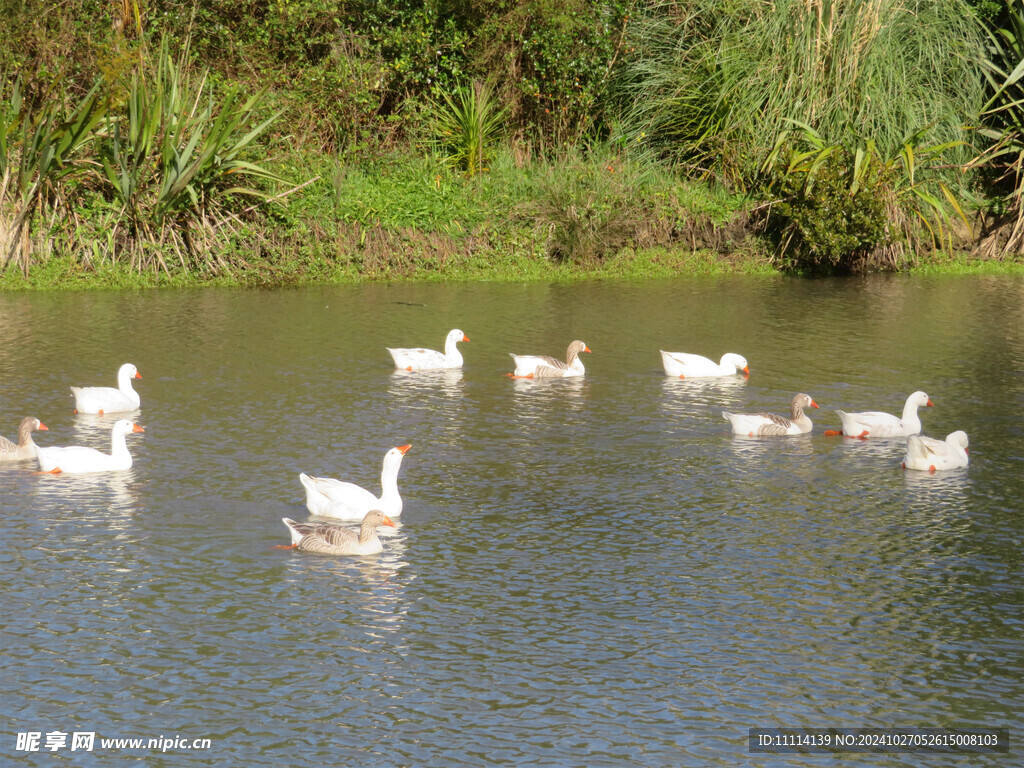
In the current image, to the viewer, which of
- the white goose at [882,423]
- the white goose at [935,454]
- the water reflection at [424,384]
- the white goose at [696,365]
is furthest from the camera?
the white goose at [696,365]

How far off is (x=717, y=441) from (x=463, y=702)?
582cm

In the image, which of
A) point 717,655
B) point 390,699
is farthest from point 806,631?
point 390,699

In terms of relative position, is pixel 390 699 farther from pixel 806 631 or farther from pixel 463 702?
pixel 806 631

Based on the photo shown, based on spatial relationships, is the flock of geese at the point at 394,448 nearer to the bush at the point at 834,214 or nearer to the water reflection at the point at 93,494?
the water reflection at the point at 93,494

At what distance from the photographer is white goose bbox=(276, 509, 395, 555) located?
28.1 ft

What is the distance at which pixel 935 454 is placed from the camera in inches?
421

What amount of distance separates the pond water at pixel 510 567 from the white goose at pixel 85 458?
124mm

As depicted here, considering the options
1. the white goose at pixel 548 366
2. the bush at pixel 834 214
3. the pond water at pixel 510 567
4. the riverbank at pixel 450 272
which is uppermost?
the bush at pixel 834 214

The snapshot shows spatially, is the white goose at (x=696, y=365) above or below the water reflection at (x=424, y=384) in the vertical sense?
above

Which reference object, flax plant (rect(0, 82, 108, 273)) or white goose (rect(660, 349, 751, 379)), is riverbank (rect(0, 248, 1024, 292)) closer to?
flax plant (rect(0, 82, 108, 273))

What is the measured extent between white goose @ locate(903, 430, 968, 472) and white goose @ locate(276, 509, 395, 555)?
15.1 ft

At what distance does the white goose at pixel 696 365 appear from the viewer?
1455 cm

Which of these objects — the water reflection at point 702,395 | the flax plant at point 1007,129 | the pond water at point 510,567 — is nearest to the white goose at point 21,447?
the pond water at point 510,567

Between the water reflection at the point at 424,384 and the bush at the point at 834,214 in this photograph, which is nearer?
the water reflection at the point at 424,384
